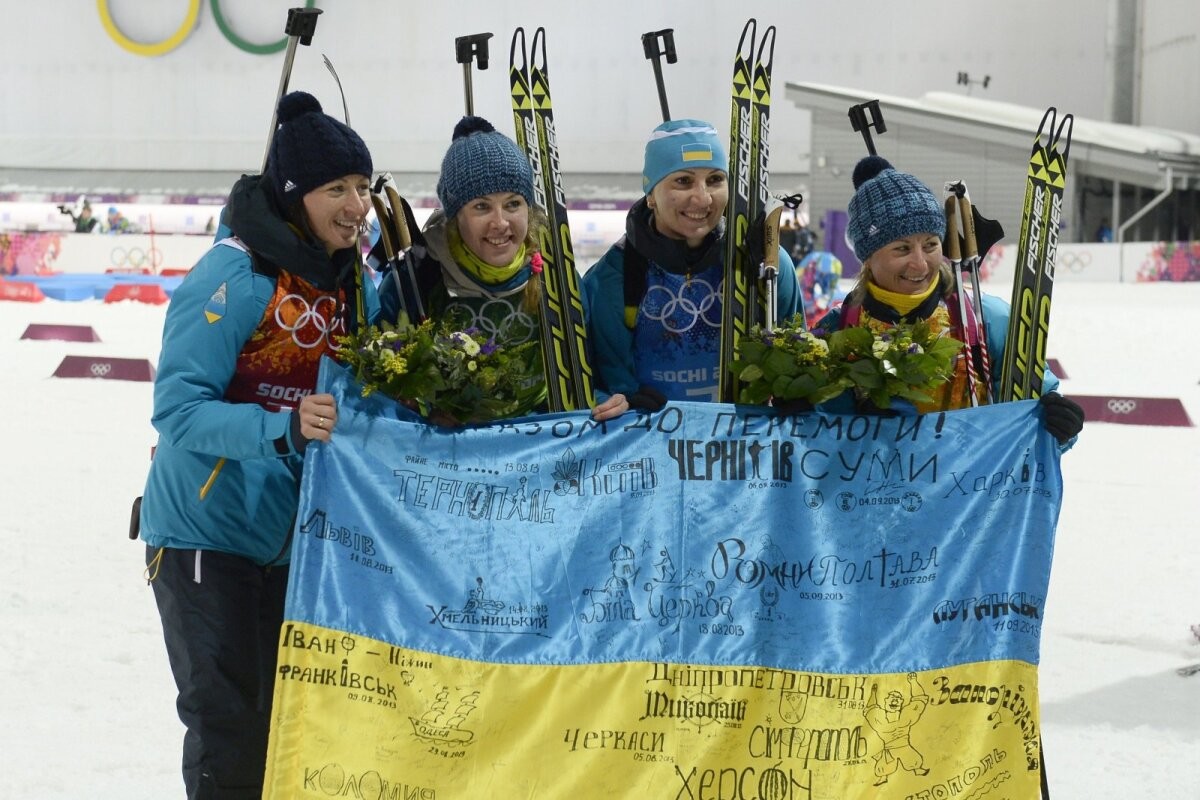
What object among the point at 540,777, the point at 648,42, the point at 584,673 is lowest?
the point at 540,777

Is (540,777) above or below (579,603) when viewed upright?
below

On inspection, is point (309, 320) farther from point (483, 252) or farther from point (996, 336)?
point (996, 336)

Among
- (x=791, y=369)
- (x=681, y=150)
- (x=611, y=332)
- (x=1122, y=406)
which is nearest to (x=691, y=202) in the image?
(x=681, y=150)

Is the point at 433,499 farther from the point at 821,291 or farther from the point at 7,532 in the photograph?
the point at 821,291

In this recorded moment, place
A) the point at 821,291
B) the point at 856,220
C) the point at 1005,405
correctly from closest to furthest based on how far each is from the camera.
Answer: the point at 1005,405 → the point at 856,220 → the point at 821,291

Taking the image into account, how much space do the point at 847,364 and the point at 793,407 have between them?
0.54 ft

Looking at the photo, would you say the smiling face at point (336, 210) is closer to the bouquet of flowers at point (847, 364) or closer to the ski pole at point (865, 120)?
the bouquet of flowers at point (847, 364)

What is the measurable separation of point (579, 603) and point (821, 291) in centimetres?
1420

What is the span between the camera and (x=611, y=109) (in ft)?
131

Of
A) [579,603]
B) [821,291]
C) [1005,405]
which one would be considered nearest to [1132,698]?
[1005,405]

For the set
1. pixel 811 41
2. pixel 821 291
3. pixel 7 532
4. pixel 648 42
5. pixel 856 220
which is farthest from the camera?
pixel 811 41

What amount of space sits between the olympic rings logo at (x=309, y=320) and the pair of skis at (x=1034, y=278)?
1662 millimetres

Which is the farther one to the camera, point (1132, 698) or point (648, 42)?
point (1132, 698)

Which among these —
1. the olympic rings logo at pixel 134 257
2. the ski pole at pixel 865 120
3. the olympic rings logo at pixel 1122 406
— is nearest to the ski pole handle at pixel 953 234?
the ski pole at pixel 865 120
